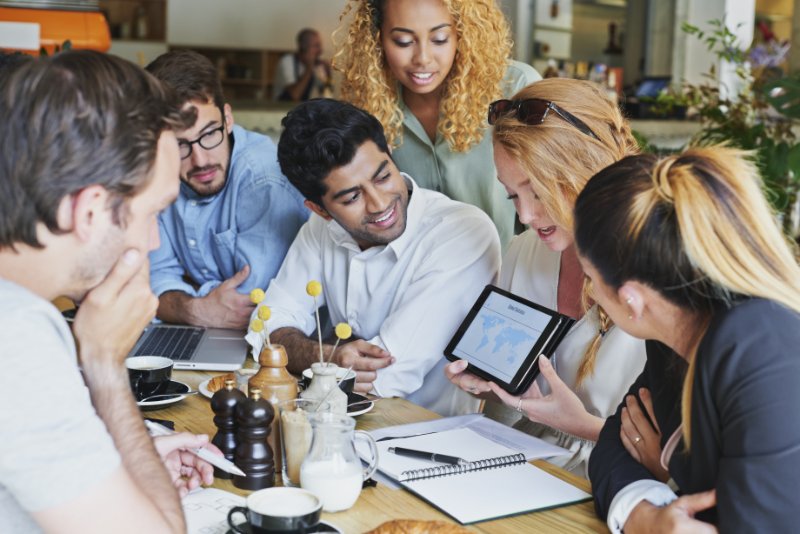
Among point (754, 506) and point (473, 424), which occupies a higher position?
point (754, 506)

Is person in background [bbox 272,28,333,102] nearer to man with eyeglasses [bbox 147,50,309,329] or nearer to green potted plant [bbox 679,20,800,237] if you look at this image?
green potted plant [bbox 679,20,800,237]

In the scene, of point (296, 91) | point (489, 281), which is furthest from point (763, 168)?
point (296, 91)

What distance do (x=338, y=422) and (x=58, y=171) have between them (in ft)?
1.76

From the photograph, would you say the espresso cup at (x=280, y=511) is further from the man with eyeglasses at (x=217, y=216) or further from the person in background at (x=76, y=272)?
the man with eyeglasses at (x=217, y=216)

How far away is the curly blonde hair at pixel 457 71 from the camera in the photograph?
8.39 feet

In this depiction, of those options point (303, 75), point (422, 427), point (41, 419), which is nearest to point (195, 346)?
point (422, 427)

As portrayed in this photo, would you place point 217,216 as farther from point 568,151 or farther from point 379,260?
point 568,151

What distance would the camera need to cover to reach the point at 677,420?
1437 millimetres

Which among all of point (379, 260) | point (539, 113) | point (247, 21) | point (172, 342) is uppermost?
point (247, 21)

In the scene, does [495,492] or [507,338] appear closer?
[495,492]

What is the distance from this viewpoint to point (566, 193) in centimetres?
195

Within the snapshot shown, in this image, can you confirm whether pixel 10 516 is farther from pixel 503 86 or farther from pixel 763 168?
pixel 763 168

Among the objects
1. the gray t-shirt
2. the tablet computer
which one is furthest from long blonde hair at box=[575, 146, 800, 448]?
the gray t-shirt

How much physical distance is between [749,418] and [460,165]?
159 centimetres
